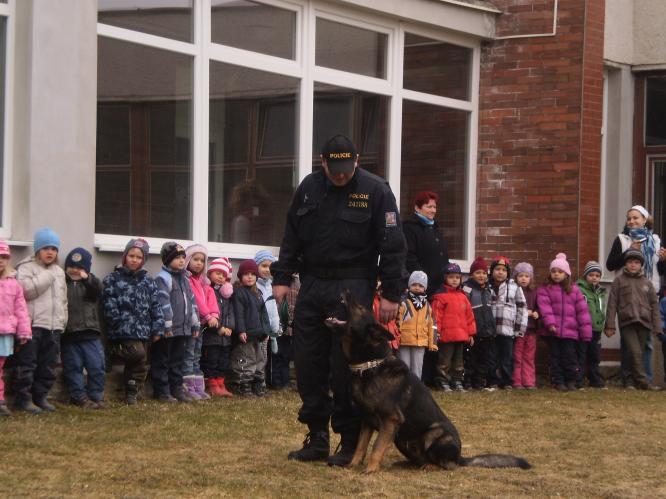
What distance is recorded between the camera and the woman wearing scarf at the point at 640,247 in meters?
15.0

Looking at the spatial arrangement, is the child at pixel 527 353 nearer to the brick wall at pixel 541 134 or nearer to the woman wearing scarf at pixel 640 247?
the brick wall at pixel 541 134

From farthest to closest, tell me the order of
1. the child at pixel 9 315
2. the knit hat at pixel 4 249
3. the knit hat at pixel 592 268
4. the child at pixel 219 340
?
the knit hat at pixel 592 268 → the child at pixel 219 340 → the knit hat at pixel 4 249 → the child at pixel 9 315

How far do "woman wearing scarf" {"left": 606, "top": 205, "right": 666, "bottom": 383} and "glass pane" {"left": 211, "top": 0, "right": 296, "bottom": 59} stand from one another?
15.1 ft

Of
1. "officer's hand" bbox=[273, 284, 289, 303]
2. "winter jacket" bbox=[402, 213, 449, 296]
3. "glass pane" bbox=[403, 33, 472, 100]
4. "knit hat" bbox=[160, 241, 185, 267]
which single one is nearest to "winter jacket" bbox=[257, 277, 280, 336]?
"knit hat" bbox=[160, 241, 185, 267]

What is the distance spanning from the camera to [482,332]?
13781 mm

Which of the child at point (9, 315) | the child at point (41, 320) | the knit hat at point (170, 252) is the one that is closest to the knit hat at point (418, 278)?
the knit hat at point (170, 252)

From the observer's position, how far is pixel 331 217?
7871mm

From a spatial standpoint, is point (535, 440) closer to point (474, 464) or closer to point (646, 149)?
point (474, 464)

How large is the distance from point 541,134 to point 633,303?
7.67 ft

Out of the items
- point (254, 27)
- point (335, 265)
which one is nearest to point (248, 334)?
point (254, 27)

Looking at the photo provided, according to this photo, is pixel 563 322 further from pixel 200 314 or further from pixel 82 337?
pixel 82 337

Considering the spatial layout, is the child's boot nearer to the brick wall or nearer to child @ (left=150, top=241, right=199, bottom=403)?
child @ (left=150, top=241, right=199, bottom=403)

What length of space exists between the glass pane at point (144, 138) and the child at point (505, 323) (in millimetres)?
3740

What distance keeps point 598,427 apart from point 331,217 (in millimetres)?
3899
